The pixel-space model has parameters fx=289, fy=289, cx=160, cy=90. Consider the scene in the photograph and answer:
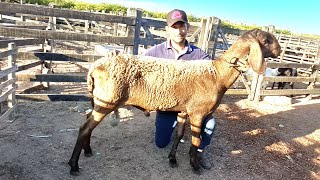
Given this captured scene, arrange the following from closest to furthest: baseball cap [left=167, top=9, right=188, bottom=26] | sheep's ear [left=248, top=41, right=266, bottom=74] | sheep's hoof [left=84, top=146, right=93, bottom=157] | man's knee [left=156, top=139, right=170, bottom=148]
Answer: sheep's ear [left=248, top=41, right=266, bottom=74], baseball cap [left=167, top=9, right=188, bottom=26], sheep's hoof [left=84, top=146, right=93, bottom=157], man's knee [left=156, top=139, right=170, bottom=148]

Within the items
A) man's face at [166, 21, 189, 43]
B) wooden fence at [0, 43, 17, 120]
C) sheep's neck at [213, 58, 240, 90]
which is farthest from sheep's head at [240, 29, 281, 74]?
wooden fence at [0, 43, 17, 120]

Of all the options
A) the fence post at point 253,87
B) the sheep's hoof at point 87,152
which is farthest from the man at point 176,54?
the fence post at point 253,87

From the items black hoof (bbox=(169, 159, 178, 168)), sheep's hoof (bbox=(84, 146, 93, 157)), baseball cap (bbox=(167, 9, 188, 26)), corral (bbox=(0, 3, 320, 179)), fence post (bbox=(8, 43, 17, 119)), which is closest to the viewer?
baseball cap (bbox=(167, 9, 188, 26))

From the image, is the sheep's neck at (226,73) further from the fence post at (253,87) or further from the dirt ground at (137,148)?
the fence post at (253,87)

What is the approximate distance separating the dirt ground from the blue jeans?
0.19 meters

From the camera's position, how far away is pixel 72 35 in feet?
18.5

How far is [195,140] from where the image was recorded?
4141mm

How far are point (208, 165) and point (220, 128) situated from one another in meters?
1.72

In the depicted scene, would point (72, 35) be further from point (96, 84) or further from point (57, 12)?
point (96, 84)

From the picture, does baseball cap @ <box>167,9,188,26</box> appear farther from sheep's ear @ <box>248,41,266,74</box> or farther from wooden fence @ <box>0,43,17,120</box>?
wooden fence @ <box>0,43,17,120</box>

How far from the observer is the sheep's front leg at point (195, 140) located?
13.1ft

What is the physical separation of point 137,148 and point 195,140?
109 cm

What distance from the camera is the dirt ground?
3.98m

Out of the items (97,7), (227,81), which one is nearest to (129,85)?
(227,81)
